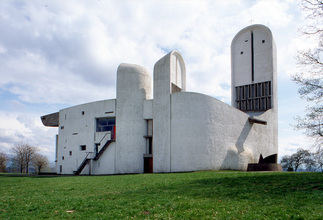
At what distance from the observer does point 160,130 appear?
31.8 meters

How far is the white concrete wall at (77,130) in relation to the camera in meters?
36.9

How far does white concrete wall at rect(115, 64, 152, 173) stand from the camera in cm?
3344

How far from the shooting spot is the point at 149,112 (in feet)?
109

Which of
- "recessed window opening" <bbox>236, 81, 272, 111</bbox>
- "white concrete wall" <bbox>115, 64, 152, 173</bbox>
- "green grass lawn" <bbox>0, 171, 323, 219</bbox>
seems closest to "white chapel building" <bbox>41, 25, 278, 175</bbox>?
"white concrete wall" <bbox>115, 64, 152, 173</bbox>

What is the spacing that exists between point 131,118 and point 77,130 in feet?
32.1

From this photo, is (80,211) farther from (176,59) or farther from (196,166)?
(176,59)

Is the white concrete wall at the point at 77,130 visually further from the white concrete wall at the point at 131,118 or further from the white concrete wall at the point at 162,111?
the white concrete wall at the point at 162,111

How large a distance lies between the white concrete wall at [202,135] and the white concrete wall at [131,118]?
435 centimetres

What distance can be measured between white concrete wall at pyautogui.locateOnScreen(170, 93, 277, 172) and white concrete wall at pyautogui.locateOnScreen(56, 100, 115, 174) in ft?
30.1

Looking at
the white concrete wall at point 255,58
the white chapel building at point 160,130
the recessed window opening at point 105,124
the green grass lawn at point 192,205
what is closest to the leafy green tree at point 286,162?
the white chapel building at point 160,130

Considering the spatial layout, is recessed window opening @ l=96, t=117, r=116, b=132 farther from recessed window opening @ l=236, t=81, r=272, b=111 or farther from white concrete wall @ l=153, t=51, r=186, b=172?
recessed window opening @ l=236, t=81, r=272, b=111

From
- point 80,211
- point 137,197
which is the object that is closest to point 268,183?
point 137,197

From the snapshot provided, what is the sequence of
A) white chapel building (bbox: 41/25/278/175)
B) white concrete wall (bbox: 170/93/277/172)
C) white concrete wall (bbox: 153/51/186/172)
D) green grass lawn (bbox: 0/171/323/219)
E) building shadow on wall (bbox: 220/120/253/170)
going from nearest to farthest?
green grass lawn (bbox: 0/171/323/219) < white concrete wall (bbox: 170/93/277/172) < white chapel building (bbox: 41/25/278/175) < white concrete wall (bbox: 153/51/186/172) < building shadow on wall (bbox: 220/120/253/170)

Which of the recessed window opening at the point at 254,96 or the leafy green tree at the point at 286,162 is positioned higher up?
the recessed window opening at the point at 254,96
